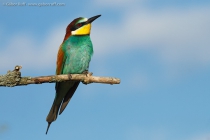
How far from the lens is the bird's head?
5758 mm

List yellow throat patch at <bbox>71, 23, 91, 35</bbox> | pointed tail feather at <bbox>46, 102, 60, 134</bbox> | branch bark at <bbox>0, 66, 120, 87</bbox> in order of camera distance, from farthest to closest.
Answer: yellow throat patch at <bbox>71, 23, 91, 35</bbox> → pointed tail feather at <bbox>46, 102, 60, 134</bbox> → branch bark at <bbox>0, 66, 120, 87</bbox>

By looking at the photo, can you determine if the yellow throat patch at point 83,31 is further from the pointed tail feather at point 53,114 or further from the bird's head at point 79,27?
the pointed tail feather at point 53,114

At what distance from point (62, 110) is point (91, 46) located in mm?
954

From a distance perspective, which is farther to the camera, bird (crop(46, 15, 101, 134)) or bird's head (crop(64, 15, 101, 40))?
bird's head (crop(64, 15, 101, 40))

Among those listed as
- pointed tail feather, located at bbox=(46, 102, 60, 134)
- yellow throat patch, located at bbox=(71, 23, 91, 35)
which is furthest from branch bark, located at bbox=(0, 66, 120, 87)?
yellow throat patch, located at bbox=(71, 23, 91, 35)

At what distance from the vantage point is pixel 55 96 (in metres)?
5.55

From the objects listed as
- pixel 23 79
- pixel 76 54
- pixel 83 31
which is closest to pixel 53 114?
pixel 76 54

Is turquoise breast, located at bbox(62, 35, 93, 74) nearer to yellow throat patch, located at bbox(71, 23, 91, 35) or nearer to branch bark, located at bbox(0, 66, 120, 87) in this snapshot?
yellow throat patch, located at bbox(71, 23, 91, 35)

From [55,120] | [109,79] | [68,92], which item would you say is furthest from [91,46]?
[109,79]

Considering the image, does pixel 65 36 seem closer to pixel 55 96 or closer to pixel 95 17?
pixel 95 17

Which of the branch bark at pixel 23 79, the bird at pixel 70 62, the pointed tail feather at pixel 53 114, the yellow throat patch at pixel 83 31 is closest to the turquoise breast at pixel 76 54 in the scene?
the bird at pixel 70 62

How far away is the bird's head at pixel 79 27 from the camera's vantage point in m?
5.76

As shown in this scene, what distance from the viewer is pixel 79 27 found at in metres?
5.75

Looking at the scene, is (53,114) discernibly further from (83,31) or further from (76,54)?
(83,31)
